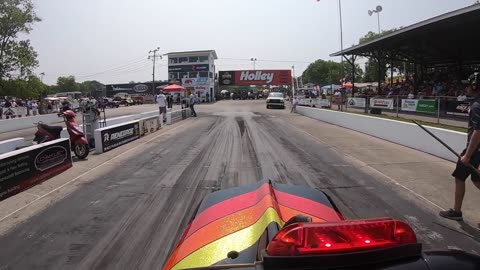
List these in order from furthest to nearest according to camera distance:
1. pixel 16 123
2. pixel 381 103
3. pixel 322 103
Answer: pixel 322 103
pixel 16 123
pixel 381 103

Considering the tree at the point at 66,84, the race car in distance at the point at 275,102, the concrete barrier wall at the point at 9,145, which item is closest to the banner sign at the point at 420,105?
the concrete barrier wall at the point at 9,145

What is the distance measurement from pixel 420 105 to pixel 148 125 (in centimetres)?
1251

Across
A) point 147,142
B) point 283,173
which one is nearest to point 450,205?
point 283,173

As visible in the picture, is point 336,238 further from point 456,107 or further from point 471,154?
point 456,107

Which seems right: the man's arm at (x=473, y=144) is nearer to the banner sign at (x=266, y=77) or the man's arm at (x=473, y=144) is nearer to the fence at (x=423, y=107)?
the fence at (x=423, y=107)

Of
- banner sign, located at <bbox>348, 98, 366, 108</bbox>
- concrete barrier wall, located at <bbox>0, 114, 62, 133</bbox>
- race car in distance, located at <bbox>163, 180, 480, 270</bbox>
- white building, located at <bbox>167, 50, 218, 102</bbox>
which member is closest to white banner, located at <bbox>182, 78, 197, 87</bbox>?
white building, located at <bbox>167, 50, 218, 102</bbox>

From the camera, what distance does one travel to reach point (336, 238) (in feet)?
6.21

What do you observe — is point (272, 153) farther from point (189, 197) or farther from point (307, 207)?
point (307, 207)

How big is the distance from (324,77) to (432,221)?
131 meters

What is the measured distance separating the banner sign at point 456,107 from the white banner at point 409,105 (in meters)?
2.94

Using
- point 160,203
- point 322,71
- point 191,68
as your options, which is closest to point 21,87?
point 191,68

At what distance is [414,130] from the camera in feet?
48.3

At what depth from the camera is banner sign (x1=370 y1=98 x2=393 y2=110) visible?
2355cm

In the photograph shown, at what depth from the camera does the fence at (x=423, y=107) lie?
1669 cm
